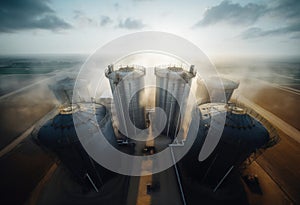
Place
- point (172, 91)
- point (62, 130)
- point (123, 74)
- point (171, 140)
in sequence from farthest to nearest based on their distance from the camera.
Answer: point (171, 140), point (172, 91), point (123, 74), point (62, 130)

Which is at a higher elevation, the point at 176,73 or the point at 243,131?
the point at 176,73

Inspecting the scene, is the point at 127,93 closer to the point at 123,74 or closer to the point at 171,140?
the point at 123,74

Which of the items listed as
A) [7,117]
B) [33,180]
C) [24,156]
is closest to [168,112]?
[33,180]

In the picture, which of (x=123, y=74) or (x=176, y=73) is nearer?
(x=123, y=74)

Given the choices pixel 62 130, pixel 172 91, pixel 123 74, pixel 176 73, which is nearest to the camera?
pixel 62 130

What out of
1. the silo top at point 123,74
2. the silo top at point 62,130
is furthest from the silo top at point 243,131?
the silo top at point 62,130

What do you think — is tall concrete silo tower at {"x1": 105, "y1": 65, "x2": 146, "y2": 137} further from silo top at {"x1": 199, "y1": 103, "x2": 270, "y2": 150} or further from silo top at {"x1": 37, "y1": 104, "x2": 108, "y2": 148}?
silo top at {"x1": 199, "y1": 103, "x2": 270, "y2": 150}

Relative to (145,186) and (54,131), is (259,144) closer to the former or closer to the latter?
(145,186)

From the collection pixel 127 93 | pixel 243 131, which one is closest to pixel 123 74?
pixel 127 93
